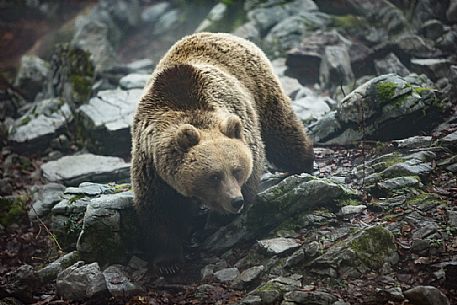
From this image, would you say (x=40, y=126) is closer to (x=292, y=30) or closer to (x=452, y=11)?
(x=292, y=30)

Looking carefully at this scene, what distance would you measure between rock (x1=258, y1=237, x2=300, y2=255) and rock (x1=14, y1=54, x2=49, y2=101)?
9.21 metres

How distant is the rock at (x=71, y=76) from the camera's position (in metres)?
11.4

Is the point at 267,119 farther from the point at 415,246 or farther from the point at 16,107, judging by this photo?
the point at 16,107

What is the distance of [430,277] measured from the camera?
14.4 ft

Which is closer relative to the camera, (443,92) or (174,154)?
(174,154)

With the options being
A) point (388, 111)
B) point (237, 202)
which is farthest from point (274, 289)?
point (388, 111)

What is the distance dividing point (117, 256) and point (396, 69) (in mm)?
5604

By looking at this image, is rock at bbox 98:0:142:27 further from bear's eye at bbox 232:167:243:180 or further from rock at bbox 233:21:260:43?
bear's eye at bbox 232:167:243:180

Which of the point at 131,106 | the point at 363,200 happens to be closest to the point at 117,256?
the point at 363,200

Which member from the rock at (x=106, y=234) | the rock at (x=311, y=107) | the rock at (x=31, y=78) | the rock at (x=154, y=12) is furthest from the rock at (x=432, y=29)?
the rock at (x=154, y=12)

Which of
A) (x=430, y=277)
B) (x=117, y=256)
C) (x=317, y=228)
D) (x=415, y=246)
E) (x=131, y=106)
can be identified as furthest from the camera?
(x=131, y=106)

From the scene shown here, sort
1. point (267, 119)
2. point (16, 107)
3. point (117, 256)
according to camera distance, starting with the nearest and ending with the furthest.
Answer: point (117, 256), point (267, 119), point (16, 107)

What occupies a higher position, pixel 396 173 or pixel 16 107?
pixel 396 173

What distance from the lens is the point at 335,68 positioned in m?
9.98
